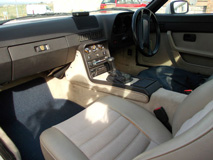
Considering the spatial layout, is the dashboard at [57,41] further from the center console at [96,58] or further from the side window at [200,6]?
the side window at [200,6]

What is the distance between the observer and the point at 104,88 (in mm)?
1844

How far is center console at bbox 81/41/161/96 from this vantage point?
165 centimetres

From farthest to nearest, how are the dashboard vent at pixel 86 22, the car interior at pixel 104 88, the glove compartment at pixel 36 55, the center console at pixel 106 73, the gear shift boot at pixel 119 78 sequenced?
the dashboard vent at pixel 86 22, the gear shift boot at pixel 119 78, the center console at pixel 106 73, the glove compartment at pixel 36 55, the car interior at pixel 104 88

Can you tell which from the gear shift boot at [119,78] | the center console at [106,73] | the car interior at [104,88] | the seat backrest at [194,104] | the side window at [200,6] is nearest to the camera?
the seat backrest at [194,104]

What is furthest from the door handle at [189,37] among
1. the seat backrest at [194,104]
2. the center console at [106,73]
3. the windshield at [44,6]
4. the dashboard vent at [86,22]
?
the seat backrest at [194,104]

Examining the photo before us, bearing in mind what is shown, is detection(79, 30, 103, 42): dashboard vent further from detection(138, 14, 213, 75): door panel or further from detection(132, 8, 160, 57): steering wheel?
detection(138, 14, 213, 75): door panel

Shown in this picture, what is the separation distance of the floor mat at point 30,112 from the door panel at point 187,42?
4.19 feet

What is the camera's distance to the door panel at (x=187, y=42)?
7.09 ft

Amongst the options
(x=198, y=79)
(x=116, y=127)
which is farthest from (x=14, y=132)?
(x=198, y=79)

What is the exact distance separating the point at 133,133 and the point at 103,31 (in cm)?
127

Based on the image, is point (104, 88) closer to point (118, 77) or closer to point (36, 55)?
point (118, 77)

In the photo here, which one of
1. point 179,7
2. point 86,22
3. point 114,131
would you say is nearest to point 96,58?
point 86,22

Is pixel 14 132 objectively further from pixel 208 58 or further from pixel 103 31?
pixel 208 58

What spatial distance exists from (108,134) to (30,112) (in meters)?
1.21
